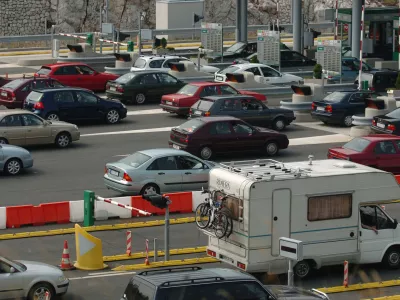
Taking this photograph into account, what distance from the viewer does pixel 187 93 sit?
3775 centimetres

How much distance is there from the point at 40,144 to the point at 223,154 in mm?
5487

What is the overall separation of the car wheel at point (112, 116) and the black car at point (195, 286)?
69.6ft

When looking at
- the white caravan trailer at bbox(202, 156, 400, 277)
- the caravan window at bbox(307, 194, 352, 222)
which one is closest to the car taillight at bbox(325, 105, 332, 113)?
the white caravan trailer at bbox(202, 156, 400, 277)

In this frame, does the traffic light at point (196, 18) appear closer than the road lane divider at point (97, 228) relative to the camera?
No

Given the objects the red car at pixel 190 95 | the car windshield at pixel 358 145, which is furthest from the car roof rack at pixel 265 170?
the red car at pixel 190 95

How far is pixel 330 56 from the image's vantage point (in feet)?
143

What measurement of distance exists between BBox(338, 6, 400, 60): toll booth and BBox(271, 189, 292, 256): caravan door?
3628cm

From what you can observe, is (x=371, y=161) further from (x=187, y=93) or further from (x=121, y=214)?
(x=187, y=93)

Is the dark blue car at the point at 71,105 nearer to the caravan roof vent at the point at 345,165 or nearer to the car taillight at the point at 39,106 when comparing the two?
the car taillight at the point at 39,106

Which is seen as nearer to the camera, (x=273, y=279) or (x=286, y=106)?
(x=273, y=279)

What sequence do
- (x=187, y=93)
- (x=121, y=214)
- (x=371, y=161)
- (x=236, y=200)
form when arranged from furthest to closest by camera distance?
1. (x=187, y=93)
2. (x=371, y=161)
3. (x=121, y=214)
4. (x=236, y=200)

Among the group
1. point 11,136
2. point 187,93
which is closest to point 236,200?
point 11,136

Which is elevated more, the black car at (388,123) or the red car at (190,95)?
the red car at (190,95)

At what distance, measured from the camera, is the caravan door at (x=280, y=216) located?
61.6 ft
